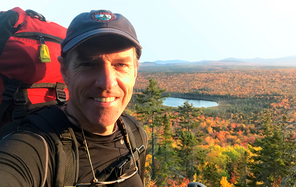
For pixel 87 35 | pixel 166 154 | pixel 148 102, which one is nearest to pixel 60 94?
pixel 87 35

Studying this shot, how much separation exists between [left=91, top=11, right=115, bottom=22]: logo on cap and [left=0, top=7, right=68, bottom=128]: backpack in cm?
89

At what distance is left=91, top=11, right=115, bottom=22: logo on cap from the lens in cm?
139

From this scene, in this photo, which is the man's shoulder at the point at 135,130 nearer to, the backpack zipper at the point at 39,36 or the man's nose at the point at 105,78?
the man's nose at the point at 105,78

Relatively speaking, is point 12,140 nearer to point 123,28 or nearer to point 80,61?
point 80,61

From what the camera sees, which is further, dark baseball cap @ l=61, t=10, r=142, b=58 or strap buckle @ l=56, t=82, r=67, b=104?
strap buckle @ l=56, t=82, r=67, b=104

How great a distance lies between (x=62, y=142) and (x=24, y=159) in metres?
0.24

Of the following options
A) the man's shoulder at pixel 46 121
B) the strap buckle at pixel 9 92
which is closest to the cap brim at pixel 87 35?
the man's shoulder at pixel 46 121

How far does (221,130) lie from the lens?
76125 mm

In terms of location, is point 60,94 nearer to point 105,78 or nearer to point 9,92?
point 9,92

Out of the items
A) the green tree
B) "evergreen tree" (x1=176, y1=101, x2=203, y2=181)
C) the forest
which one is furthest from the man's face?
"evergreen tree" (x1=176, y1=101, x2=203, y2=181)

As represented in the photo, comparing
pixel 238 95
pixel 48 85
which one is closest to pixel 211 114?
pixel 238 95

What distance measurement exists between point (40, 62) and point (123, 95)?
3.74 ft

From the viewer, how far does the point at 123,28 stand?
141 cm

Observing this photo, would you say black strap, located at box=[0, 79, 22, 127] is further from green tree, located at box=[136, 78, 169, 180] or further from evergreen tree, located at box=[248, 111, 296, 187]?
evergreen tree, located at box=[248, 111, 296, 187]
